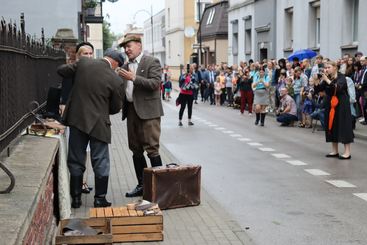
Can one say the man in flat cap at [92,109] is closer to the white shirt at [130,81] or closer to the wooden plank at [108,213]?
the white shirt at [130,81]

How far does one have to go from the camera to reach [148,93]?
7871 millimetres

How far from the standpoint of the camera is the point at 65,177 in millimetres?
6477

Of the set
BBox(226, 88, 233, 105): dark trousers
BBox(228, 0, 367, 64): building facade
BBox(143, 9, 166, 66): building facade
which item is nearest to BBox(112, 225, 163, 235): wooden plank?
BBox(228, 0, 367, 64): building facade

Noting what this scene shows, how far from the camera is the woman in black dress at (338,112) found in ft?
38.5

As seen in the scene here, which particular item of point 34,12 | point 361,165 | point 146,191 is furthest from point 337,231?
point 34,12

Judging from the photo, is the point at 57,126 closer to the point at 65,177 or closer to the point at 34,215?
the point at 65,177

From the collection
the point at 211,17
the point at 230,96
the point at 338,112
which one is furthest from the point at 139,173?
the point at 211,17

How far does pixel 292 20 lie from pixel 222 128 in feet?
45.3

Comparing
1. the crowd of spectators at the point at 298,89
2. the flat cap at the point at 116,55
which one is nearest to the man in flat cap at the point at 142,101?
the flat cap at the point at 116,55

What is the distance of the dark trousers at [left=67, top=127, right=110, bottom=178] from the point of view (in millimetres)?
7086

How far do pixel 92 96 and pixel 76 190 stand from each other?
3.86ft

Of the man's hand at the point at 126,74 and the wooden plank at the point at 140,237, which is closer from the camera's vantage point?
the wooden plank at the point at 140,237

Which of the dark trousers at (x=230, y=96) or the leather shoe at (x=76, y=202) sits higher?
the dark trousers at (x=230, y=96)

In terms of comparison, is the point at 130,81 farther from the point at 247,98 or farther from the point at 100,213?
the point at 247,98
